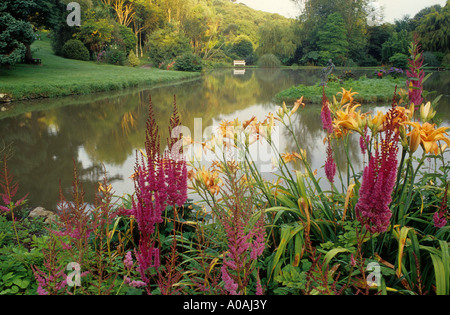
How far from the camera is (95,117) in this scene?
25.8ft

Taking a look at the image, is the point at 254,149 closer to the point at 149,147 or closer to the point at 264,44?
the point at 149,147

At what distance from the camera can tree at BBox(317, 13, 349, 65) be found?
1227 inches

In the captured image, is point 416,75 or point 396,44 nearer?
point 416,75

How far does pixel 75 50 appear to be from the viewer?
2409cm

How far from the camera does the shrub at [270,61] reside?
35.6m

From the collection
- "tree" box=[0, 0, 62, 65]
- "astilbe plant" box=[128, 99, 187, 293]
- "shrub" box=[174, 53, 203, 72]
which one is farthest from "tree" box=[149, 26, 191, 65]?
"astilbe plant" box=[128, 99, 187, 293]

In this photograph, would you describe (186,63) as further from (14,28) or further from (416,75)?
(416,75)

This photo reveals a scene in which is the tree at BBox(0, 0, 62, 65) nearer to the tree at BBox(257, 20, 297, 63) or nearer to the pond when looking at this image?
the pond

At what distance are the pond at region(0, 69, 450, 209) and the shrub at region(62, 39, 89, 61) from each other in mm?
15284

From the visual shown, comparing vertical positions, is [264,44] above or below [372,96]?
above

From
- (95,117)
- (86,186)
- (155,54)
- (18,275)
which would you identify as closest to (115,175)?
(86,186)

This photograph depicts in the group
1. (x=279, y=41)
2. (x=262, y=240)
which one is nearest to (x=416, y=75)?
(x=262, y=240)

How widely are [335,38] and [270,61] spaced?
711cm
